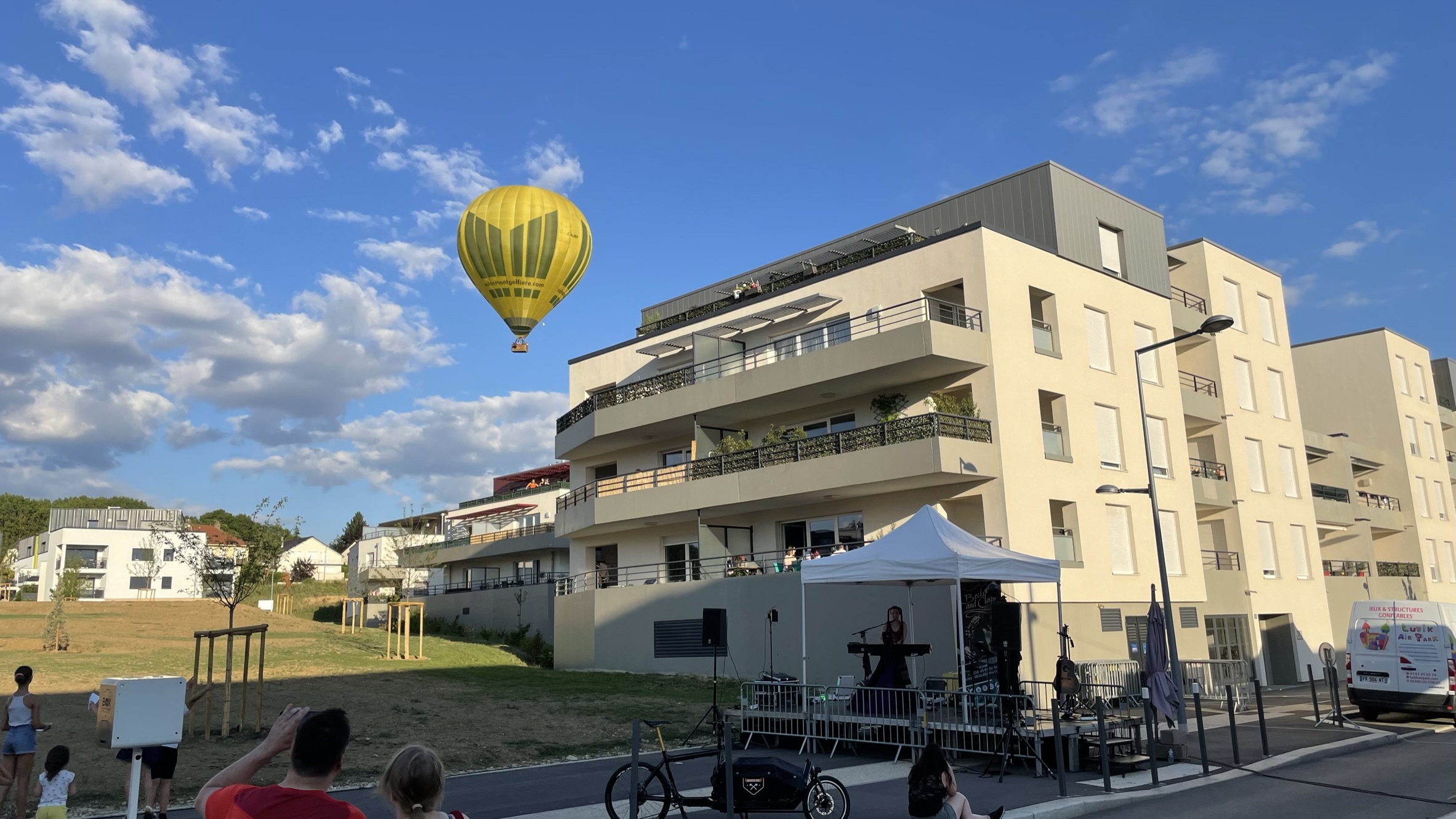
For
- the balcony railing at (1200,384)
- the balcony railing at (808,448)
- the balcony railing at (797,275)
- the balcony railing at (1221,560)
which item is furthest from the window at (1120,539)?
the balcony railing at (797,275)

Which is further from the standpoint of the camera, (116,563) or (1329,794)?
(116,563)

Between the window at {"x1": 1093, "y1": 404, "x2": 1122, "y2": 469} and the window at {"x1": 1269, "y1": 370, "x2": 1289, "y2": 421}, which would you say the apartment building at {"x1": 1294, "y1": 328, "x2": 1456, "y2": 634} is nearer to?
the window at {"x1": 1269, "y1": 370, "x2": 1289, "y2": 421}

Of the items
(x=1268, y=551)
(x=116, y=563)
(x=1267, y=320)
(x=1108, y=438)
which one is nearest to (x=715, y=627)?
(x=1108, y=438)

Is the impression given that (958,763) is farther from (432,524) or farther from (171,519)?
(171,519)

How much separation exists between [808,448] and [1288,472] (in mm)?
22322

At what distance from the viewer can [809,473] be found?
1114 inches

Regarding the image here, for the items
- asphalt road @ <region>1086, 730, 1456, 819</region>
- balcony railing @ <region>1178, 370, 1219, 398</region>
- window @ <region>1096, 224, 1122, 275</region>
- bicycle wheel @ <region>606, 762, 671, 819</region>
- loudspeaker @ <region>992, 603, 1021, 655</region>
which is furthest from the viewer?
balcony railing @ <region>1178, 370, 1219, 398</region>

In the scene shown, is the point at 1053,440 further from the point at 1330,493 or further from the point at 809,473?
the point at 1330,493

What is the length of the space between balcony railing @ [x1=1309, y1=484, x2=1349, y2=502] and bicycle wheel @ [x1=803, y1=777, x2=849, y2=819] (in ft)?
128

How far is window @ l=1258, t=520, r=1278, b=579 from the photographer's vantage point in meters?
36.3

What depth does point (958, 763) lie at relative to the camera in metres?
14.2

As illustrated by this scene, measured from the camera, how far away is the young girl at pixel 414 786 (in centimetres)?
417

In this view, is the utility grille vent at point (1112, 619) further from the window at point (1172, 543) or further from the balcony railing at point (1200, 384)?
the balcony railing at point (1200, 384)

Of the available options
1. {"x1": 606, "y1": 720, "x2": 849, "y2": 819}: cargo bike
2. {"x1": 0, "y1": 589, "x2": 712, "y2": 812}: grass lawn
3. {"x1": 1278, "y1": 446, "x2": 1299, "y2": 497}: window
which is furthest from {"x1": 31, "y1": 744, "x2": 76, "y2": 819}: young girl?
{"x1": 1278, "y1": 446, "x2": 1299, "y2": 497}: window
